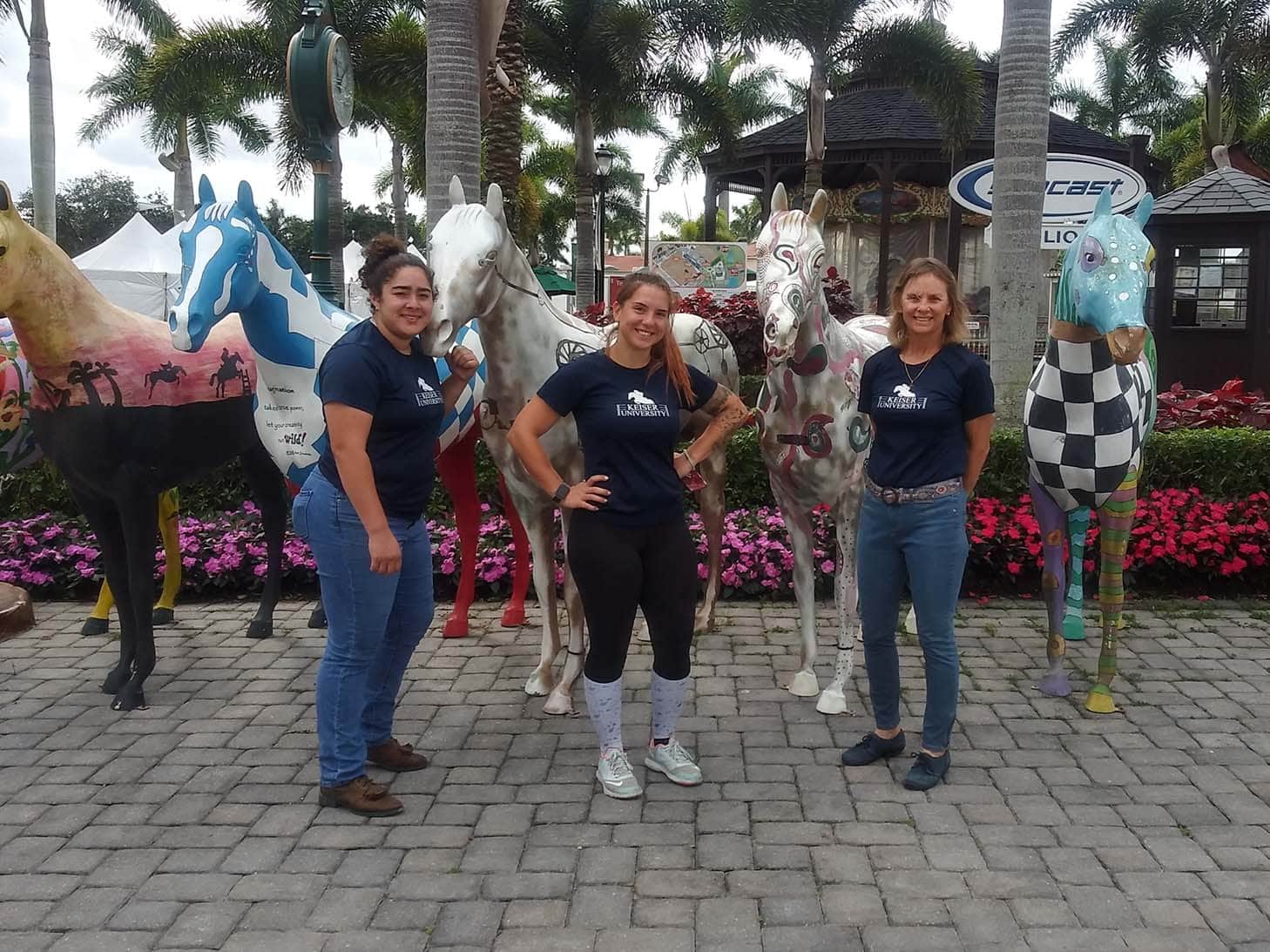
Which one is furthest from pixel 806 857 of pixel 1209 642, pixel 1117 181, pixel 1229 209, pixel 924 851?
pixel 1229 209

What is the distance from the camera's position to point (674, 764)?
12.4ft

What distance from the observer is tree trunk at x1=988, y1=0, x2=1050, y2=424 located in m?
6.99

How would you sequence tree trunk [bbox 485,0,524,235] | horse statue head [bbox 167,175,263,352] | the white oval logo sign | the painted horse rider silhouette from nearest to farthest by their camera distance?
horse statue head [bbox 167,175,263,352] < the painted horse rider silhouette < the white oval logo sign < tree trunk [bbox 485,0,524,235]

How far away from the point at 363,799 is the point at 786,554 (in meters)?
3.52

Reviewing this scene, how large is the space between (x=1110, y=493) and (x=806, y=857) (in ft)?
7.35

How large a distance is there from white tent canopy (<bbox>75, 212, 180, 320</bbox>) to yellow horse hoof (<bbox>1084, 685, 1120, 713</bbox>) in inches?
442

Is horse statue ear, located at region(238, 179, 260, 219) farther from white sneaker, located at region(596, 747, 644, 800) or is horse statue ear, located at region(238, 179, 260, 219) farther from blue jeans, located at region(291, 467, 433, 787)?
white sneaker, located at region(596, 747, 644, 800)

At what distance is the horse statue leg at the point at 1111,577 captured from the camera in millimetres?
4344

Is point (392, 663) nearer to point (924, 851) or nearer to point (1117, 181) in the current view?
point (924, 851)

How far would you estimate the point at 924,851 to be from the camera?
3.22m

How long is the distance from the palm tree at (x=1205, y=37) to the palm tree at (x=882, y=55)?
29.8 ft

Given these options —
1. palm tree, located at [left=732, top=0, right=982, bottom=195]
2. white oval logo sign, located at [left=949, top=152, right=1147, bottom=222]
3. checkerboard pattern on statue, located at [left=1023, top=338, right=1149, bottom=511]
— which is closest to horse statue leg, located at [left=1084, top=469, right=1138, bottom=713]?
checkerboard pattern on statue, located at [left=1023, top=338, right=1149, bottom=511]

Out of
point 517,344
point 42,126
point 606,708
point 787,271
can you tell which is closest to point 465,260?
point 517,344

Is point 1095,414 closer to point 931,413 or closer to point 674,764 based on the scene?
point 931,413
